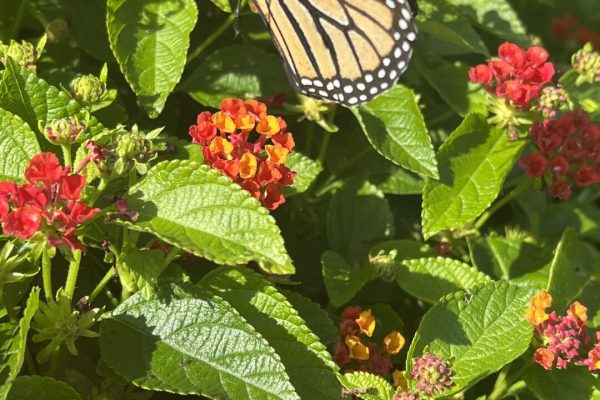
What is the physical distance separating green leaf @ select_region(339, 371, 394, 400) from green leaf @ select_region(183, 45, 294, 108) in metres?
0.76

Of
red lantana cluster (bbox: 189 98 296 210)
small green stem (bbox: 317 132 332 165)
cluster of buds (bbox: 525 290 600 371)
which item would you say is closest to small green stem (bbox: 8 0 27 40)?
red lantana cluster (bbox: 189 98 296 210)

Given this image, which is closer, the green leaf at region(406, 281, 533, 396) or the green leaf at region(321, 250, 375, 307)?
the green leaf at region(406, 281, 533, 396)

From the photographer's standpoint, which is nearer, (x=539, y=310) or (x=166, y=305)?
(x=166, y=305)

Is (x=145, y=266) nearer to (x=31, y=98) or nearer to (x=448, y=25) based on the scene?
(x=31, y=98)

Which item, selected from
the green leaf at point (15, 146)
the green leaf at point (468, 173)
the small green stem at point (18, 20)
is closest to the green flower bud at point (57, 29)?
the small green stem at point (18, 20)

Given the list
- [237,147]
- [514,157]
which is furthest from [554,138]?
[237,147]

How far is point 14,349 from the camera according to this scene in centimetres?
146

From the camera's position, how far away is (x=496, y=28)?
2451mm

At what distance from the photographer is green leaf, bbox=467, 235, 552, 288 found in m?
2.08

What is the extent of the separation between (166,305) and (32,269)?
235 millimetres

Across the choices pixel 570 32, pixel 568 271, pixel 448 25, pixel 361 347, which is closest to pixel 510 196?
pixel 568 271

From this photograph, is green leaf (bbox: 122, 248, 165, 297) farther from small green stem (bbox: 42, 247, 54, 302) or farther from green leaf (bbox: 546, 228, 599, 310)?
green leaf (bbox: 546, 228, 599, 310)

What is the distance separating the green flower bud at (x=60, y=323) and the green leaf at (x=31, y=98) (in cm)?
34

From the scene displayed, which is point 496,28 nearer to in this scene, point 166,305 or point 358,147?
point 358,147
